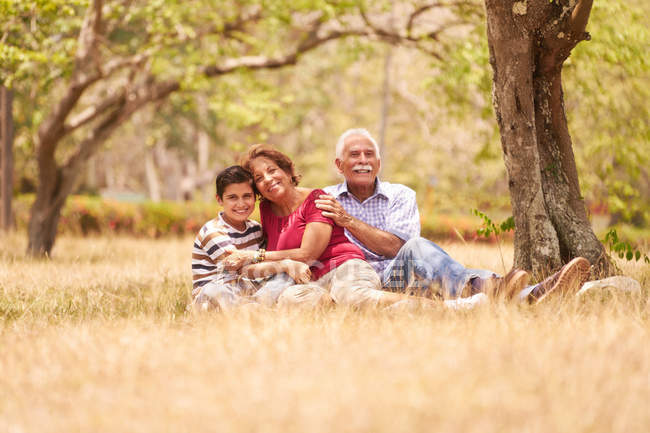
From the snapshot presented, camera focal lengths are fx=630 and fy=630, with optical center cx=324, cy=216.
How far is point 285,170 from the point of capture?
509cm

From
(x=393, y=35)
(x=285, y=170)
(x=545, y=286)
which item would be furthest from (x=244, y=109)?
(x=545, y=286)

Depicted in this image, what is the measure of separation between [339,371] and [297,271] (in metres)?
2.03

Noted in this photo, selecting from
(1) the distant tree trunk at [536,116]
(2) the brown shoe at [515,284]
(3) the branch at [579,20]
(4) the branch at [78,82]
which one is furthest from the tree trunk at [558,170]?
(4) the branch at [78,82]

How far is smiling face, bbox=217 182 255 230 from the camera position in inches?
192

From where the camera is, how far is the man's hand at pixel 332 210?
186 inches

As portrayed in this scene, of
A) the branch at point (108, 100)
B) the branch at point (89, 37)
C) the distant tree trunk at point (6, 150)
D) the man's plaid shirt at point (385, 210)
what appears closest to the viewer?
the man's plaid shirt at point (385, 210)

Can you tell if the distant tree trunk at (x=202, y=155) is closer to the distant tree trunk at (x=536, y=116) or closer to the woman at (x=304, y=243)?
the woman at (x=304, y=243)

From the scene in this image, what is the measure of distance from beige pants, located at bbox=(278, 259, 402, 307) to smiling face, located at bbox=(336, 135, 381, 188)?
797mm

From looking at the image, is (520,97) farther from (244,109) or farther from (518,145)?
(244,109)

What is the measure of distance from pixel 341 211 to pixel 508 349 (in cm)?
213

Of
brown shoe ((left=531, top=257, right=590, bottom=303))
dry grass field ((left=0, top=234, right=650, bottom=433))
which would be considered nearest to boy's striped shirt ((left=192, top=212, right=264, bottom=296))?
dry grass field ((left=0, top=234, right=650, bottom=433))

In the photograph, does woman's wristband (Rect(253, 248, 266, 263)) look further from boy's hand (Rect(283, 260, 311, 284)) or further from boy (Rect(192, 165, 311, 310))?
boy's hand (Rect(283, 260, 311, 284))

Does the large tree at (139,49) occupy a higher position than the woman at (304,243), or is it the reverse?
the large tree at (139,49)

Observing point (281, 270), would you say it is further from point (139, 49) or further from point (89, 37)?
point (139, 49)
